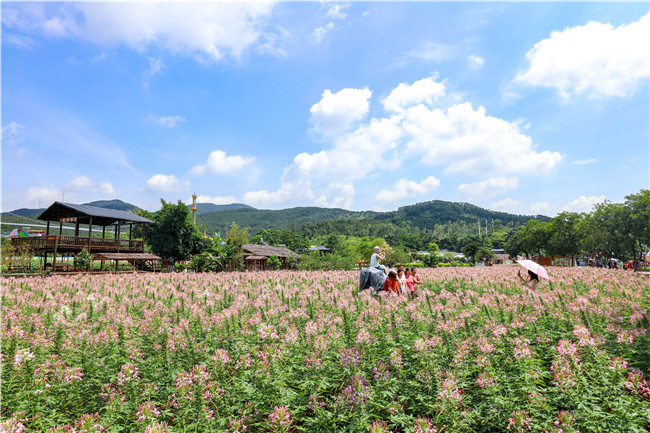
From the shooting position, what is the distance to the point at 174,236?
32094 mm

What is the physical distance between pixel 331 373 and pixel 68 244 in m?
28.8

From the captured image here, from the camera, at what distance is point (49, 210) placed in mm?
27422

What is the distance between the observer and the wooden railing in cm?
2420

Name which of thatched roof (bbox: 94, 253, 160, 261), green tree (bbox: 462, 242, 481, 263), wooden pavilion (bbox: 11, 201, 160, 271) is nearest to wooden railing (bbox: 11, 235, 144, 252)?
wooden pavilion (bbox: 11, 201, 160, 271)

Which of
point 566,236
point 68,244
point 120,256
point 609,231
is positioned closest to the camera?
point 68,244

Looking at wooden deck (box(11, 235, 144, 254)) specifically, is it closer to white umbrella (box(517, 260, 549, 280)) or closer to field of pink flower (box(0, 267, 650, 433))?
field of pink flower (box(0, 267, 650, 433))

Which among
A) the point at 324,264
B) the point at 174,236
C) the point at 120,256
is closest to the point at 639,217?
the point at 324,264

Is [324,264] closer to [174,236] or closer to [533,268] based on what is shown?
[174,236]

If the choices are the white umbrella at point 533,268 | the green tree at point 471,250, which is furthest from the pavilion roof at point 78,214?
the green tree at point 471,250

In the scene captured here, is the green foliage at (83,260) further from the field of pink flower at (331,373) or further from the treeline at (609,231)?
the treeline at (609,231)

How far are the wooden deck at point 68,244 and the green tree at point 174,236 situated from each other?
246 cm

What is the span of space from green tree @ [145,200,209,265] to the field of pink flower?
27.0m

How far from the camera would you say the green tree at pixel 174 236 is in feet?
105

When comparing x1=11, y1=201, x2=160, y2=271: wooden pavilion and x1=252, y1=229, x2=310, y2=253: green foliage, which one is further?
x1=252, y1=229, x2=310, y2=253: green foliage
